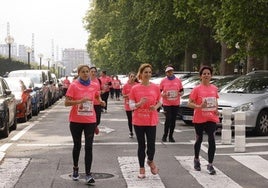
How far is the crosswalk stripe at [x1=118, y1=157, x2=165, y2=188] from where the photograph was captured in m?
8.12

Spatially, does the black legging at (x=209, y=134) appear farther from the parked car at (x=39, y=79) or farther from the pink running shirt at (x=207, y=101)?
the parked car at (x=39, y=79)

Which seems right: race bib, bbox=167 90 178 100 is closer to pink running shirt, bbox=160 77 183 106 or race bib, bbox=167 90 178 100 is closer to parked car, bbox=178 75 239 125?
pink running shirt, bbox=160 77 183 106

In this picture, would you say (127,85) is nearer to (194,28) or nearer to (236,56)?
(236,56)

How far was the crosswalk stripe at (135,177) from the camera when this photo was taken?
8.12m

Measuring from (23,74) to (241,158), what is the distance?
56.2 ft

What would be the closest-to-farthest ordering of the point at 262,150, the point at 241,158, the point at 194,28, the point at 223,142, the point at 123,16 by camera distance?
the point at 241,158 → the point at 262,150 → the point at 223,142 → the point at 194,28 → the point at 123,16

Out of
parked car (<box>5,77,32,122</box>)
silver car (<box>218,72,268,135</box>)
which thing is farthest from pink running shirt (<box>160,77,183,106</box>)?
parked car (<box>5,77,32,122</box>)

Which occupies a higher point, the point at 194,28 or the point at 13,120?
the point at 194,28

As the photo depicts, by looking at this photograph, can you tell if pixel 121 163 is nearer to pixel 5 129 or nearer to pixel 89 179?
pixel 89 179

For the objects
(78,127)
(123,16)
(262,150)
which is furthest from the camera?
(123,16)

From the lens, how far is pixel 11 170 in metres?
9.30

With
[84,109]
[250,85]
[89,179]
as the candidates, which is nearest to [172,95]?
[250,85]

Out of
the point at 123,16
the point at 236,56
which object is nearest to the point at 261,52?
the point at 236,56

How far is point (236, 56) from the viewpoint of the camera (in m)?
23.0
